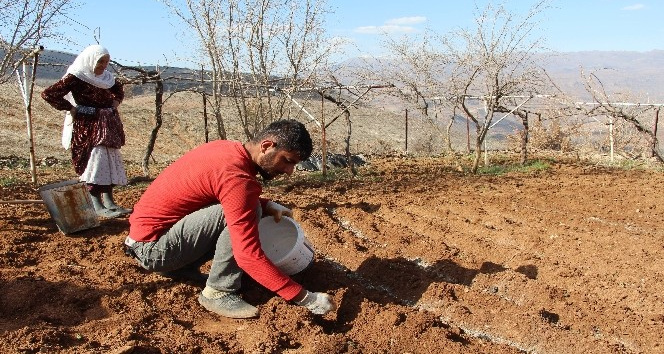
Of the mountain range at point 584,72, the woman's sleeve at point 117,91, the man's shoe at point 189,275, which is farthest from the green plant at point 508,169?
the man's shoe at point 189,275

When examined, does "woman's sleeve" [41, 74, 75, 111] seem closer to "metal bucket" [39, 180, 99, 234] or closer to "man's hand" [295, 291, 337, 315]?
"metal bucket" [39, 180, 99, 234]

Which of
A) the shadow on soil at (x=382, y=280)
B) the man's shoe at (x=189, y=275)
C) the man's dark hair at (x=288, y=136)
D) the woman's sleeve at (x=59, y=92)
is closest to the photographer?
the man's dark hair at (x=288, y=136)

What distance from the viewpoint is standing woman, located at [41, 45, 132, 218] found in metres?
4.37

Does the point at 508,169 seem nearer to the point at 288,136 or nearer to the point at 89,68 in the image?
the point at 89,68

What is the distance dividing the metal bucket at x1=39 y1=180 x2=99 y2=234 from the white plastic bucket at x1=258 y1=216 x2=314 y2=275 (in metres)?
1.63

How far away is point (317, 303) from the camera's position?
2.66 m

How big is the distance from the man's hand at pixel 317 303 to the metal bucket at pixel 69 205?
7.41 ft

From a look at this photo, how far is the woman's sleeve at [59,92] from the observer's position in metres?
4.30

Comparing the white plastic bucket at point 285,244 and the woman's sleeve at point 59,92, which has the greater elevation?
the woman's sleeve at point 59,92

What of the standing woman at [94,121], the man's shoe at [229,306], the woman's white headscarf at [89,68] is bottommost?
the man's shoe at [229,306]

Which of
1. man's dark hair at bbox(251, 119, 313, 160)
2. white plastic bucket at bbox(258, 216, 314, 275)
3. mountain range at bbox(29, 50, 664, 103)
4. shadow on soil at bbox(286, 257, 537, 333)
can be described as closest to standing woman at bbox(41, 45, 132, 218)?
white plastic bucket at bbox(258, 216, 314, 275)

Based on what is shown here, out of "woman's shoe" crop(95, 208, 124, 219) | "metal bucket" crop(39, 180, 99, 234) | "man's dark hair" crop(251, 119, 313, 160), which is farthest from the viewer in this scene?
"woman's shoe" crop(95, 208, 124, 219)

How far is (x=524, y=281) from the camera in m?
3.64

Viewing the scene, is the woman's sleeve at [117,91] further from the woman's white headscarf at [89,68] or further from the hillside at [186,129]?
the hillside at [186,129]
